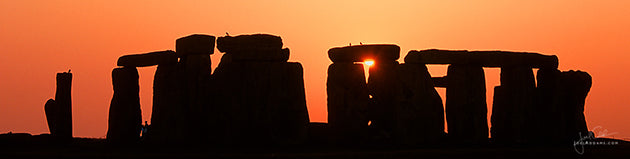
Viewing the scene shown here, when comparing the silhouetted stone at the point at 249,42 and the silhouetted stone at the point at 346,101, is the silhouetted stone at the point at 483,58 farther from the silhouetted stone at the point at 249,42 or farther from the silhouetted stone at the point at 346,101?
the silhouetted stone at the point at 249,42

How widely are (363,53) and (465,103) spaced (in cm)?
270

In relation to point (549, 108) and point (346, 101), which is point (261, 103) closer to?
point (346, 101)

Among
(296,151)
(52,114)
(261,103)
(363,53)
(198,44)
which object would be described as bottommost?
(296,151)

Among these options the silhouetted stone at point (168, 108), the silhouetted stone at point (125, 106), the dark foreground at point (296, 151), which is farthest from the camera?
the silhouetted stone at point (125, 106)

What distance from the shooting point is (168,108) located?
2223 cm

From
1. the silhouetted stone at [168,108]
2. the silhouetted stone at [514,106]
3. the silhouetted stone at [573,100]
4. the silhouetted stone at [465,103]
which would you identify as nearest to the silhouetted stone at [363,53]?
the silhouetted stone at [465,103]

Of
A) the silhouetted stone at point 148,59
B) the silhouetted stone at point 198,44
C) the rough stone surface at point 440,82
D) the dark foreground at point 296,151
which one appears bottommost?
the dark foreground at point 296,151

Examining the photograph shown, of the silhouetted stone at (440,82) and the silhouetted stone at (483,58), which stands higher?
the silhouetted stone at (483,58)

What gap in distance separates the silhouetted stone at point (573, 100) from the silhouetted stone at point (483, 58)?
2.00ft

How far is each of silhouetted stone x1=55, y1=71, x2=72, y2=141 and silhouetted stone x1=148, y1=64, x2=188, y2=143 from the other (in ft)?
9.27

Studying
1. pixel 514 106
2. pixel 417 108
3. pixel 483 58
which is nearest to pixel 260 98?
pixel 417 108

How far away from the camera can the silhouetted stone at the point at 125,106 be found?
2302cm

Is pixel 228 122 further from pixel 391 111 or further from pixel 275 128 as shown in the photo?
pixel 391 111

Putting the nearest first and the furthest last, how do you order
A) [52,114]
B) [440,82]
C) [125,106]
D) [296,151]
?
[296,151] → [125,106] → [52,114] → [440,82]
